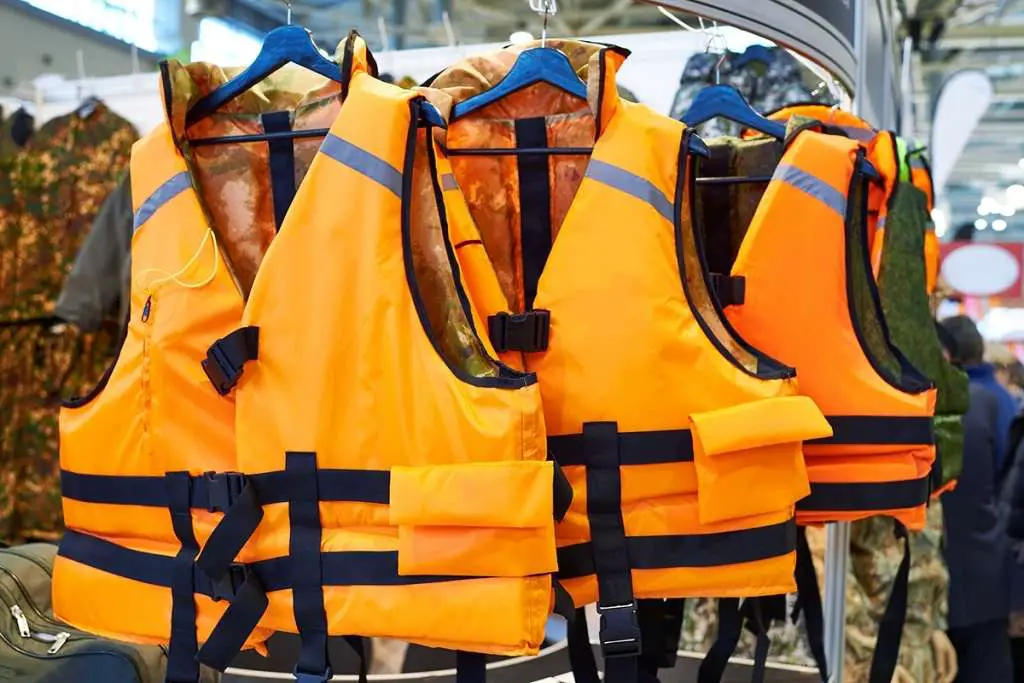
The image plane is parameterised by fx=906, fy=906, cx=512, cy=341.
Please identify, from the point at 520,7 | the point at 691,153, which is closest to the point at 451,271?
the point at 691,153

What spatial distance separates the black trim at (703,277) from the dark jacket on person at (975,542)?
2142 mm

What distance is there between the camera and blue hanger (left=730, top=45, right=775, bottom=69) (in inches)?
94.4

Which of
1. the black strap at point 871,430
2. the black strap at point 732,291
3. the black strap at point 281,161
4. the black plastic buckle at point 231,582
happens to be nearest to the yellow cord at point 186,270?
the black strap at point 281,161

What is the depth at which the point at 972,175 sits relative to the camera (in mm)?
14070

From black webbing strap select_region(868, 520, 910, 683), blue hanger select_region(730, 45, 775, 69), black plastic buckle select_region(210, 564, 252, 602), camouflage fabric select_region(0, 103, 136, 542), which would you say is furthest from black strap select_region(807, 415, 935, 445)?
camouflage fabric select_region(0, 103, 136, 542)

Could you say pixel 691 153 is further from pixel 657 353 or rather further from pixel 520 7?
pixel 520 7

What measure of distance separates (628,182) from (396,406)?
45 centimetres

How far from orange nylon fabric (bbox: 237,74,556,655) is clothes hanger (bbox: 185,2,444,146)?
10 centimetres

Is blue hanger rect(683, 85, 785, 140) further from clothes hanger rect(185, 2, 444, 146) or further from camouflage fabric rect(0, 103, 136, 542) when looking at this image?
camouflage fabric rect(0, 103, 136, 542)

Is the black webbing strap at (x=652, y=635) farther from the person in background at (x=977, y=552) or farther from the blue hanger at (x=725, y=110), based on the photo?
the person in background at (x=977, y=552)

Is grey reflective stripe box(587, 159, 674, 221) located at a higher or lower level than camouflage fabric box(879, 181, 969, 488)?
higher

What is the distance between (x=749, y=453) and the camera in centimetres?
127

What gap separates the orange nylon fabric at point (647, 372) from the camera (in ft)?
4.00

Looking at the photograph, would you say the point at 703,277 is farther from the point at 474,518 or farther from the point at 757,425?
the point at 474,518
